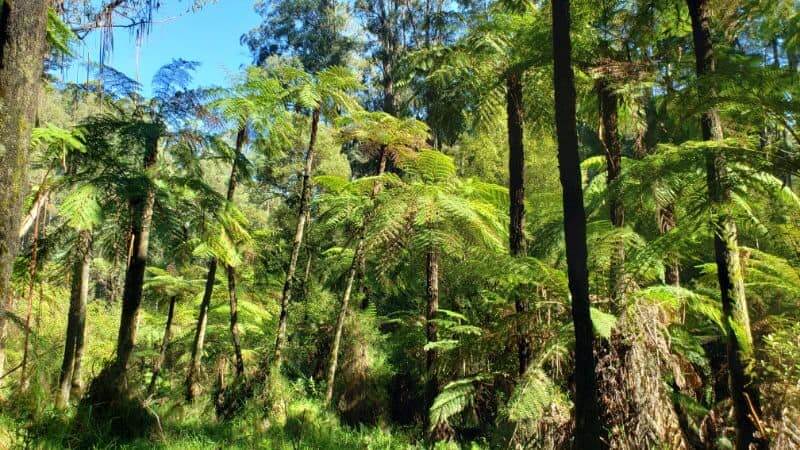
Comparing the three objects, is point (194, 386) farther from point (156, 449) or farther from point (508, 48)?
point (508, 48)

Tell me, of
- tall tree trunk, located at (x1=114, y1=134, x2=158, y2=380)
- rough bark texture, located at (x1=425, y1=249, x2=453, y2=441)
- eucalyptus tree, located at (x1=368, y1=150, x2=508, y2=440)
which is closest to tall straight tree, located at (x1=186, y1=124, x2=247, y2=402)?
tall tree trunk, located at (x1=114, y1=134, x2=158, y2=380)

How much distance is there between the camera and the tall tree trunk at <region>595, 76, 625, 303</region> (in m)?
5.88

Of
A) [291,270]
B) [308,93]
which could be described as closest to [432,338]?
[291,270]

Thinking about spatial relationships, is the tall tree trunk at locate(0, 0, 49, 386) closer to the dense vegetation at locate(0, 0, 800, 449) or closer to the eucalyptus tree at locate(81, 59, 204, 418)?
the dense vegetation at locate(0, 0, 800, 449)

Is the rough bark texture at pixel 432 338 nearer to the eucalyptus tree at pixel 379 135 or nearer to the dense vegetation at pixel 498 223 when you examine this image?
the dense vegetation at pixel 498 223

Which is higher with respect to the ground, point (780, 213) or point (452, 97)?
point (452, 97)

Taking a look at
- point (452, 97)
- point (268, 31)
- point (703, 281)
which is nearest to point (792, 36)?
point (452, 97)

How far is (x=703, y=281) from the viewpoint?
916 cm

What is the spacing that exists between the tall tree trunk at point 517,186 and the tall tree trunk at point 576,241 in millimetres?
2277

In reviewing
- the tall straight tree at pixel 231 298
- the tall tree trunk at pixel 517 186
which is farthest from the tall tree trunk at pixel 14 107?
the tall straight tree at pixel 231 298

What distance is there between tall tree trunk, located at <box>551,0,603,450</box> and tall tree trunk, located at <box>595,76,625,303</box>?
261cm

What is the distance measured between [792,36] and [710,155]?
10.6 feet

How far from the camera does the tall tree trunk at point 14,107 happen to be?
222cm

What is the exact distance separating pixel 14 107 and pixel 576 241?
2.94 metres
